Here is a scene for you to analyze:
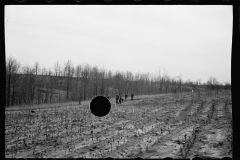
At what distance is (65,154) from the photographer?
4219 mm

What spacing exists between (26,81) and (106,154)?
33.1 meters

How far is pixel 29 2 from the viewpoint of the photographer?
1.28 m

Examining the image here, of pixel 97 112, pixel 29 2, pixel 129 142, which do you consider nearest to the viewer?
pixel 29 2

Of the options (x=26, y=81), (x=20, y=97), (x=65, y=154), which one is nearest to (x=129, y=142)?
(x=65, y=154)

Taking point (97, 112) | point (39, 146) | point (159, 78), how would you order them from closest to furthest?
point (97, 112) → point (39, 146) → point (159, 78)

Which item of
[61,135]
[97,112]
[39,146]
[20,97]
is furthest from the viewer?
[20,97]

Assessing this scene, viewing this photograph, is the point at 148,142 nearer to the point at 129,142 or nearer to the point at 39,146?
the point at 129,142

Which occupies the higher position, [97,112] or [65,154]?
[97,112]
